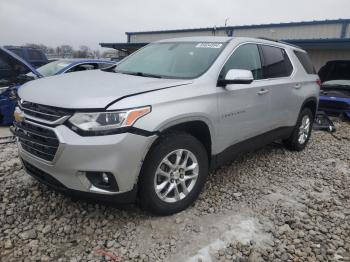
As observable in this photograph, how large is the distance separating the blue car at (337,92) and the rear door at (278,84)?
14.0 ft

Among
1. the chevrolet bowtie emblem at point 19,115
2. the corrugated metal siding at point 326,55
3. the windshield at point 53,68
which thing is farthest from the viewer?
the corrugated metal siding at point 326,55

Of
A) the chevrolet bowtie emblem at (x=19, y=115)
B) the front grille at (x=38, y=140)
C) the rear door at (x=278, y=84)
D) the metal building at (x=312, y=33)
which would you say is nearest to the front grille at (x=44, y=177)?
the front grille at (x=38, y=140)

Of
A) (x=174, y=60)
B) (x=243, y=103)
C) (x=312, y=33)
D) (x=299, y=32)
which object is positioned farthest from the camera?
(x=299, y=32)

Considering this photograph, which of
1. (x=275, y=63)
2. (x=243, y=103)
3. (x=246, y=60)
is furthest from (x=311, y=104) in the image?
(x=243, y=103)

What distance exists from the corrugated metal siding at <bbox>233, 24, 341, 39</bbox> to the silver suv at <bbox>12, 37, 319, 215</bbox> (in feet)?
36.5

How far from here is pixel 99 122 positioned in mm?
2596

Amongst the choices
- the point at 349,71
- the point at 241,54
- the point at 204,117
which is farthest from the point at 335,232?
the point at 349,71

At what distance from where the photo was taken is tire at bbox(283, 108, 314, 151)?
5.41 metres

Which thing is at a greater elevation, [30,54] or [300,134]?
[30,54]

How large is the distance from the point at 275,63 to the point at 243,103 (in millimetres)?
1264

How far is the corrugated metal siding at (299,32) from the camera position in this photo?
13789 millimetres

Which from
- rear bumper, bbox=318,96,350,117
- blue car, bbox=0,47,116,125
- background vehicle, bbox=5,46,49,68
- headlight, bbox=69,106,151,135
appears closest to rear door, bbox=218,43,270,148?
headlight, bbox=69,106,151,135

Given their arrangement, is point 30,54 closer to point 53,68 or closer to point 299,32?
point 53,68

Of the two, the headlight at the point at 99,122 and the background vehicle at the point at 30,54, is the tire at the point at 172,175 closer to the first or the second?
the headlight at the point at 99,122
